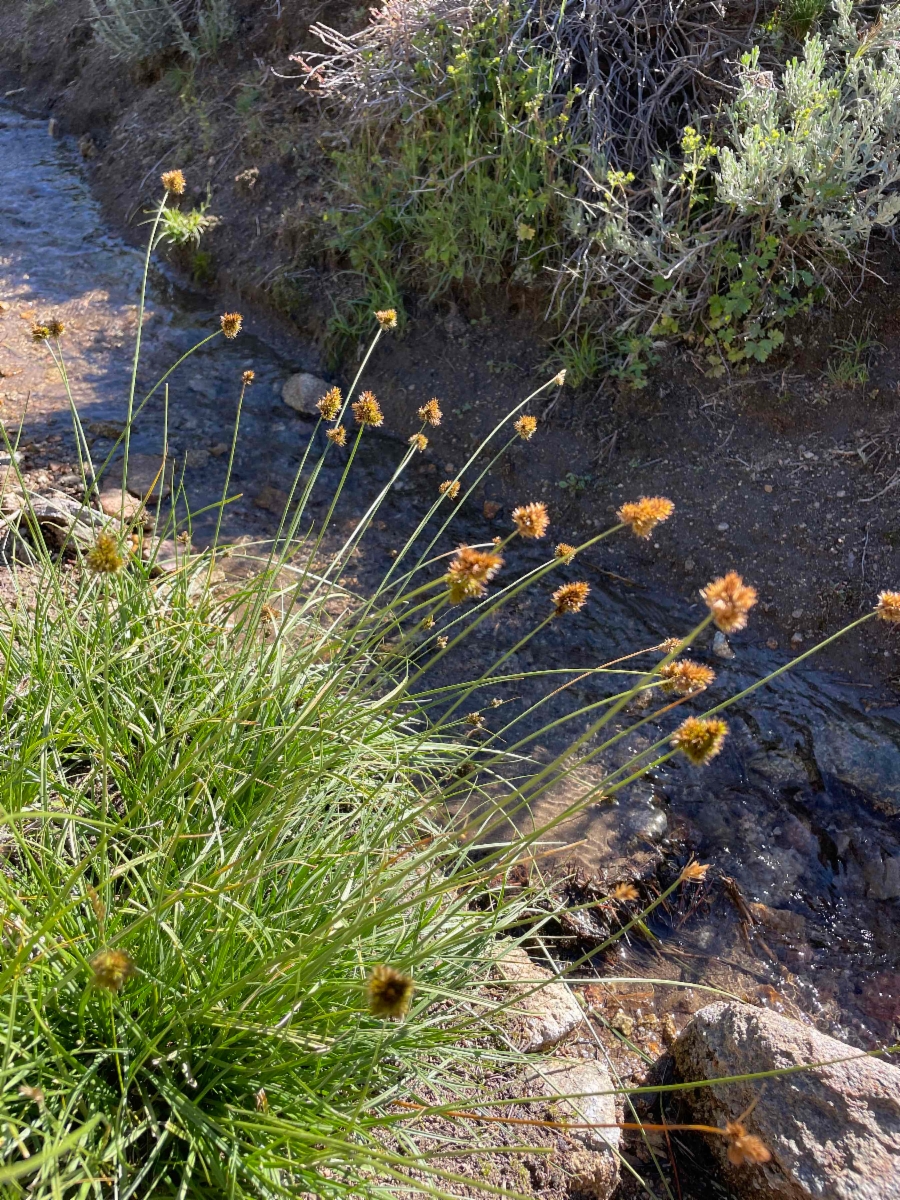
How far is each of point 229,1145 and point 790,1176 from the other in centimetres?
117

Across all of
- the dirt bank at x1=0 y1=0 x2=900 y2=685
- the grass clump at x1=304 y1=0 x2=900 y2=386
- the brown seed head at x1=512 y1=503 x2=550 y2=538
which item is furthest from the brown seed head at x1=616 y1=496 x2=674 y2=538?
the grass clump at x1=304 y1=0 x2=900 y2=386

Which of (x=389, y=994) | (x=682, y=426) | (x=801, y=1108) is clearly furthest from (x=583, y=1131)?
(x=682, y=426)

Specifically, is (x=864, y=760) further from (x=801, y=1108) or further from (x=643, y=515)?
(x=643, y=515)

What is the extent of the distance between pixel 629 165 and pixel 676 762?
2.85 metres

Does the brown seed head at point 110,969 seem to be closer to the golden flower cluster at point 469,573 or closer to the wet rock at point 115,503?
the golden flower cluster at point 469,573

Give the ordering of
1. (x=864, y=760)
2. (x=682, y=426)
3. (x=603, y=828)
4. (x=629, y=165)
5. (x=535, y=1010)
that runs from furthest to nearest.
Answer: (x=629, y=165) < (x=682, y=426) < (x=864, y=760) < (x=603, y=828) < (x=535, y=1010)

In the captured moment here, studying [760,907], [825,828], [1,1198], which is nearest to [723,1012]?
[760,907]

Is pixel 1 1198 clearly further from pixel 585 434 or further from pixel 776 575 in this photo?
pixel 585 434

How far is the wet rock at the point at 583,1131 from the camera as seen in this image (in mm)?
1913

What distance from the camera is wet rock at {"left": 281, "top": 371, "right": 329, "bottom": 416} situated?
4.68 m

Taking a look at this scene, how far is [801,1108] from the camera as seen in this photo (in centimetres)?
194

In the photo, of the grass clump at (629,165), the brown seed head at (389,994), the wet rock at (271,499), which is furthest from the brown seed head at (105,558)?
the grass clump at (629,165)

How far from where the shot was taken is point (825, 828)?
10.2 ft

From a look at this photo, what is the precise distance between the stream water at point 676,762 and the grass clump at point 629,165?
1.04 meters
